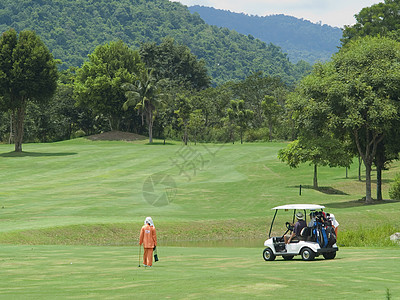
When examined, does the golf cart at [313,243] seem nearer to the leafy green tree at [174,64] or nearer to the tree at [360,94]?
the tree at [360,94]

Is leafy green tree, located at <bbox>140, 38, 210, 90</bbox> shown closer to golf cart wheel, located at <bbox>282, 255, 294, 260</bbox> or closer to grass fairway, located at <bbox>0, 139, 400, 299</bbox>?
grass fairway, located at <bbox>0, 139, 400, 299</bbox>

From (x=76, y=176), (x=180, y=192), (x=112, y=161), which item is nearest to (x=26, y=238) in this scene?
(x=180, y=192)

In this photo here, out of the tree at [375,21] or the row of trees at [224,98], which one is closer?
the row of trees at [224,98]

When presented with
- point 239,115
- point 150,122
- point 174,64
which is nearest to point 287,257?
point 239,115

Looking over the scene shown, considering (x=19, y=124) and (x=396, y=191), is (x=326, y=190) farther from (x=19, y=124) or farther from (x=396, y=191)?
(x=19, y=124)

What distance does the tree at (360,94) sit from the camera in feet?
157

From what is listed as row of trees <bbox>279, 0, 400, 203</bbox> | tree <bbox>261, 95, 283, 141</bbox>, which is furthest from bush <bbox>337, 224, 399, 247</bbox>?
tree <bbox>261, 95, 283, 141</bbox>

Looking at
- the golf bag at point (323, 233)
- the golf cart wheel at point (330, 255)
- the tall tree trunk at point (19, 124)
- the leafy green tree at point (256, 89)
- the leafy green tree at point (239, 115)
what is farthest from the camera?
the leafy green tree at point (256, 89)

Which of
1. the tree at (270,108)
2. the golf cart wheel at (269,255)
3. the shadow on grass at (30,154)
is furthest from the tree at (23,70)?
the golf cart wheel at (269,255)

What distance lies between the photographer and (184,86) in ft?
542

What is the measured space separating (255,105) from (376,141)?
109m

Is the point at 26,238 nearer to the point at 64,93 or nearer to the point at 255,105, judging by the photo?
the point at 64,93

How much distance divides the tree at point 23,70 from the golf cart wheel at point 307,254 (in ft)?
236

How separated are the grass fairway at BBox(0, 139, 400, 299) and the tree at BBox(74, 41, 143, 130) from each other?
27.7 metres
